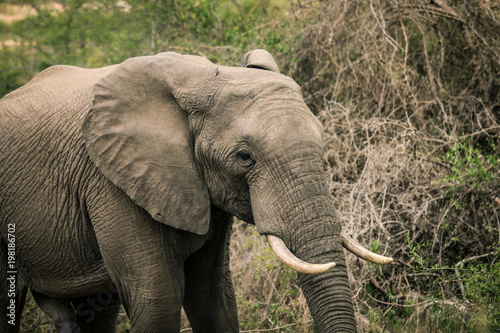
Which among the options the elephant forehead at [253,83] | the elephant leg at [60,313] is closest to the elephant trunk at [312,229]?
the elephant forehead at [253,83]

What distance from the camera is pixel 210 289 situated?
4.60 meters

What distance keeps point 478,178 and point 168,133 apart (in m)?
3.10

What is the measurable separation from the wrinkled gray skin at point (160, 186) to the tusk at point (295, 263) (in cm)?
8

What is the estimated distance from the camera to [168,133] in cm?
387

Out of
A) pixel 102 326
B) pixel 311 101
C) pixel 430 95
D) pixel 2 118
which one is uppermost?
pixel 2 118

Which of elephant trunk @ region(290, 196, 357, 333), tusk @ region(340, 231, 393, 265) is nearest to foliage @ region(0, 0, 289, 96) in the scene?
tusk @ region(340, 231, 393, 265)

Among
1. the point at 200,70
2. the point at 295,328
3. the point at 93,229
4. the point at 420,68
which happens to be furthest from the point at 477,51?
the point at 93,229

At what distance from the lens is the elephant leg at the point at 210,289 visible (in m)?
4.55

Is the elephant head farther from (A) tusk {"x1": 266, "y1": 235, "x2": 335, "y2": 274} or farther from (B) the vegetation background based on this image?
(B) the vegetation background

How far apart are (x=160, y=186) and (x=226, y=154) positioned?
44 centimetres

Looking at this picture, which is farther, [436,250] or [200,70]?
[436,250]

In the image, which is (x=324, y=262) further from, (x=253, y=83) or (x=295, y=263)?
(x=253, y=83)

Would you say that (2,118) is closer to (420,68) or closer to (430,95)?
(430,95)

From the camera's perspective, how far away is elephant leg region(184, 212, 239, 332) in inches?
179
